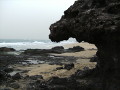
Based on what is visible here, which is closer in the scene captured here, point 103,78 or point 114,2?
point 114,2

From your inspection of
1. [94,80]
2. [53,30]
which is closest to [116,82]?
[94,80]

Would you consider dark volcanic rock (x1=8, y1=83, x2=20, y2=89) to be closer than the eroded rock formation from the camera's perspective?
No

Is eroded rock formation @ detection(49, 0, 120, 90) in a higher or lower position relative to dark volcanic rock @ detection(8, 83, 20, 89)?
higher

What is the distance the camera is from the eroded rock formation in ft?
30.7

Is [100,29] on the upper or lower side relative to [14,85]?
upper

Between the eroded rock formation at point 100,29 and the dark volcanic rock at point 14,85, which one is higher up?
the eroded rock formation at point 100,29

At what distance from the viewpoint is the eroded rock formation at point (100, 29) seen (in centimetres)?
937

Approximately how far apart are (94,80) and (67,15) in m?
2.98

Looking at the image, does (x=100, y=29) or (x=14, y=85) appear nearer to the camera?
(x=100, y=29)

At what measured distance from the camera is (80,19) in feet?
34.2

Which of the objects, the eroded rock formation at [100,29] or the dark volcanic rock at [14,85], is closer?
the eroded rock formation at [100,29]

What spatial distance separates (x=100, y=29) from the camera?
9.33m

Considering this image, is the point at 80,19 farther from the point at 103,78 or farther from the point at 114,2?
the point at 103,78

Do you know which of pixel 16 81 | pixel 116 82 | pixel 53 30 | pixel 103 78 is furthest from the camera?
pixel 16 81
